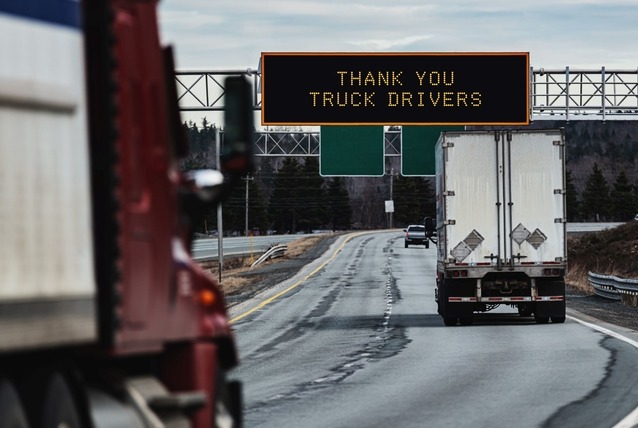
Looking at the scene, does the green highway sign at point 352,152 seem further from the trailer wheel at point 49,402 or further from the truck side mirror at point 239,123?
the trailer wheel at point 49,402

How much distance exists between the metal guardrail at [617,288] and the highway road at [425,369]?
4489mm

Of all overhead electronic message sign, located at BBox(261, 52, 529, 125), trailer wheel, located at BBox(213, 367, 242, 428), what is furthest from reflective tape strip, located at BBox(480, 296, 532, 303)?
trailer wheel, located at BBox(213, 367, 242, 428)

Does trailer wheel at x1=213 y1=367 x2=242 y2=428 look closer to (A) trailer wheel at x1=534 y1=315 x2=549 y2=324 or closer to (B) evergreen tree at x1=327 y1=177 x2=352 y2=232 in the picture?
(A) trailer wheel at x1=534 y1=315 x2=549 y2=324

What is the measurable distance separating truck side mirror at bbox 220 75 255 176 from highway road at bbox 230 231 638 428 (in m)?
6.29

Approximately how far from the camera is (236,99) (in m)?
6.73

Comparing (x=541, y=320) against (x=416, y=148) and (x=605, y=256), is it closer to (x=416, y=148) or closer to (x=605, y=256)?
(x=416, y=148)

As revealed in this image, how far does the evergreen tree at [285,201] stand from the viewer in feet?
641

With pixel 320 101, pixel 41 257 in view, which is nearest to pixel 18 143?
pixel 41 257

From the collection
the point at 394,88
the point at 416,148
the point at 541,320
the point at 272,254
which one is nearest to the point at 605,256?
the point at 416,148

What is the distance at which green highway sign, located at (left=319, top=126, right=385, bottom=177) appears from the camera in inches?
1745

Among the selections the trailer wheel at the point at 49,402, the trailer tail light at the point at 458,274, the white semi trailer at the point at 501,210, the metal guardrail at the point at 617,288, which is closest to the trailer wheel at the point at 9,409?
the trailer wheel at the point at 49,402

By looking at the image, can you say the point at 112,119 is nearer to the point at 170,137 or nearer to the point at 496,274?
the point at 170,137

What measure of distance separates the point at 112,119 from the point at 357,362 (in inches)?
556

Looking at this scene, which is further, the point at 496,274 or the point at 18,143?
the point at 496,274
